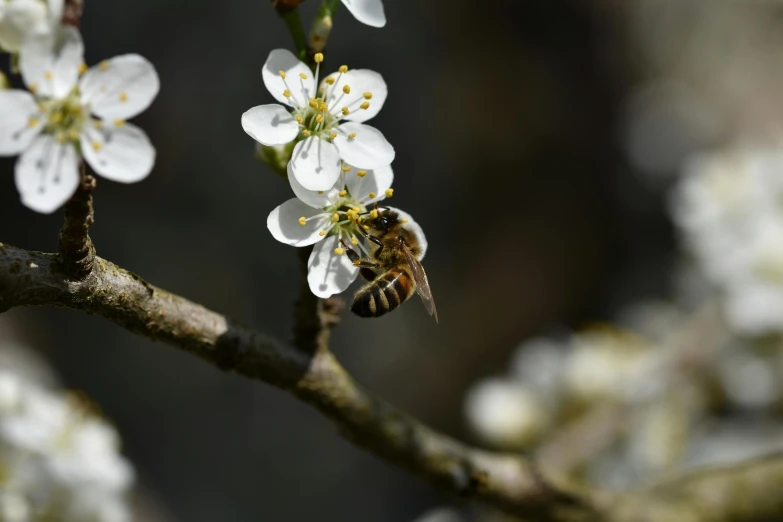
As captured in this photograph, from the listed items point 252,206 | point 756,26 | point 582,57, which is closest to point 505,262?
point 582,57

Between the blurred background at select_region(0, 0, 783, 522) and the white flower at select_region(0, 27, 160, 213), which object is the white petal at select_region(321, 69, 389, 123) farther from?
the blurred background at select_region(0, 0, 783, 522)

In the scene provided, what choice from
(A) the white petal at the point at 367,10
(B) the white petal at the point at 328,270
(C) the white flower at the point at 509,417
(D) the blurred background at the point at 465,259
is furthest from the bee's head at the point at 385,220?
(C) the white flower at the point at 509,417

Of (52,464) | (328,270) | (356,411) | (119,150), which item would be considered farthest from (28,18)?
(52,464)

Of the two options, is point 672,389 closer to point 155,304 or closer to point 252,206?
point 252,206

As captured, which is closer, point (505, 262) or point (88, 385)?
point (88, 385)

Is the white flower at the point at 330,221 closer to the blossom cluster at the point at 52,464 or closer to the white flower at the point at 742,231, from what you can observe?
the blossom cluster at the point at 52,464

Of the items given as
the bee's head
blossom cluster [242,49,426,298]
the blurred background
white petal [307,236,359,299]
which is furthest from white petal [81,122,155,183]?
the blurred background

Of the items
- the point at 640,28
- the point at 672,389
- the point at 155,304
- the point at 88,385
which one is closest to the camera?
the point at 155,304

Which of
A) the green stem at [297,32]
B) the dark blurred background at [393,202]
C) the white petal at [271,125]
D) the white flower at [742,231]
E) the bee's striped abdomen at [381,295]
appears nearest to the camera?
the white petal at [271,125]
